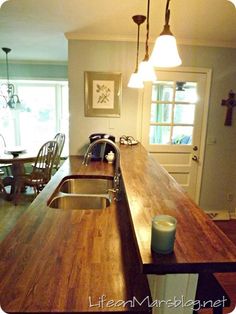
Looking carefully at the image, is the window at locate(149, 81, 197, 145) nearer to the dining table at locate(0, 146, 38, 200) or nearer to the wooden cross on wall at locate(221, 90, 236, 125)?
the wooden cross on wall at locate(221, 90, 236, 125)

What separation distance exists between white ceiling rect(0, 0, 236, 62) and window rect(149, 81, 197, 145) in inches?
22.0

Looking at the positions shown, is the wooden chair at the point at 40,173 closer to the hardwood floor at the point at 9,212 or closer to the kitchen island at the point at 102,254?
the hardwood floor at the point at 9,212

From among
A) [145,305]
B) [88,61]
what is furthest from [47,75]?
[145,305]

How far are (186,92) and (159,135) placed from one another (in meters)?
0.66

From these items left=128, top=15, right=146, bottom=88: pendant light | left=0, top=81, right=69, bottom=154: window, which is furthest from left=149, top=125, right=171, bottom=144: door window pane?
left=0, top=81, right=69, bottom=154: window

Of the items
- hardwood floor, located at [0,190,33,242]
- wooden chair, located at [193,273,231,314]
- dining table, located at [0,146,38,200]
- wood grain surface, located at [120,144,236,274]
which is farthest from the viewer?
dining table, located at [0,146,38,200]

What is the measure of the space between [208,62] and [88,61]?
1.53m

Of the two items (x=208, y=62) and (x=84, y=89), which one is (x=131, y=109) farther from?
(x=208, y=62)

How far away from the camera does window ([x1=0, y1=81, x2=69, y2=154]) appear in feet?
15.7

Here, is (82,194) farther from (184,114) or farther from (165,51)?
(184,114)

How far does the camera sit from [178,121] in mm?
3043

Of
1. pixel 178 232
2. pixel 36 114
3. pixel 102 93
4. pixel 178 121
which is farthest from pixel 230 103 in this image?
pixel 36 114

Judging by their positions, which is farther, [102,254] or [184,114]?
[184,114]

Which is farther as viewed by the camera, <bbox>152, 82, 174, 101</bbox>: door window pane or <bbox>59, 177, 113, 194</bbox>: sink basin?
<bbox>152, 82, 174, 101</bbox>: door window pane
